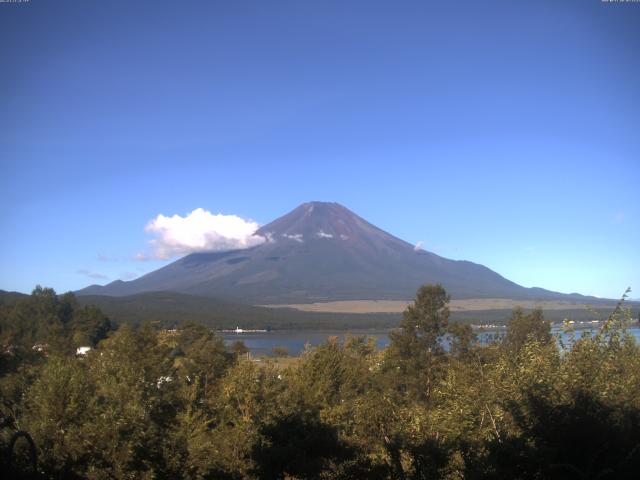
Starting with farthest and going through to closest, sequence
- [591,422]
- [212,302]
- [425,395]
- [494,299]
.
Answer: [494,299], [212,302], [425,395], [591,422]

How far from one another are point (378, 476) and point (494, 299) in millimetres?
198837

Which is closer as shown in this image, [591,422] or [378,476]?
[591,422]

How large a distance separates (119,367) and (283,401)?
28.4 ft

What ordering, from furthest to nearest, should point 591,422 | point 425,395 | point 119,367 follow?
point 425,395
point 119,367
point 591,422

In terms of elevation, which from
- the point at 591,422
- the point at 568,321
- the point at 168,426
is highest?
the point at 568,321

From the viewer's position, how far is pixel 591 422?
308 inches

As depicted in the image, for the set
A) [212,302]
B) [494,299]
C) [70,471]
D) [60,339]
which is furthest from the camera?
[494,299]

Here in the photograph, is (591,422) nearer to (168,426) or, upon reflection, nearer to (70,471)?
(70,471)

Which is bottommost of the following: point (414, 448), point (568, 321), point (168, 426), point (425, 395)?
point (425, 395)

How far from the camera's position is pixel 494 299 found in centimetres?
19675

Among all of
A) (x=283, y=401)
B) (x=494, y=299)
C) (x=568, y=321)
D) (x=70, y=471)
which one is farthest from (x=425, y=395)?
(x=494, y=299)

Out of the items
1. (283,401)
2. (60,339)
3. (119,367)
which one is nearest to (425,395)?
(283,401)

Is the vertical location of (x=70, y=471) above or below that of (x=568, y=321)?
below

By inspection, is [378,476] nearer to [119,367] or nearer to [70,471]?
[70,471]
